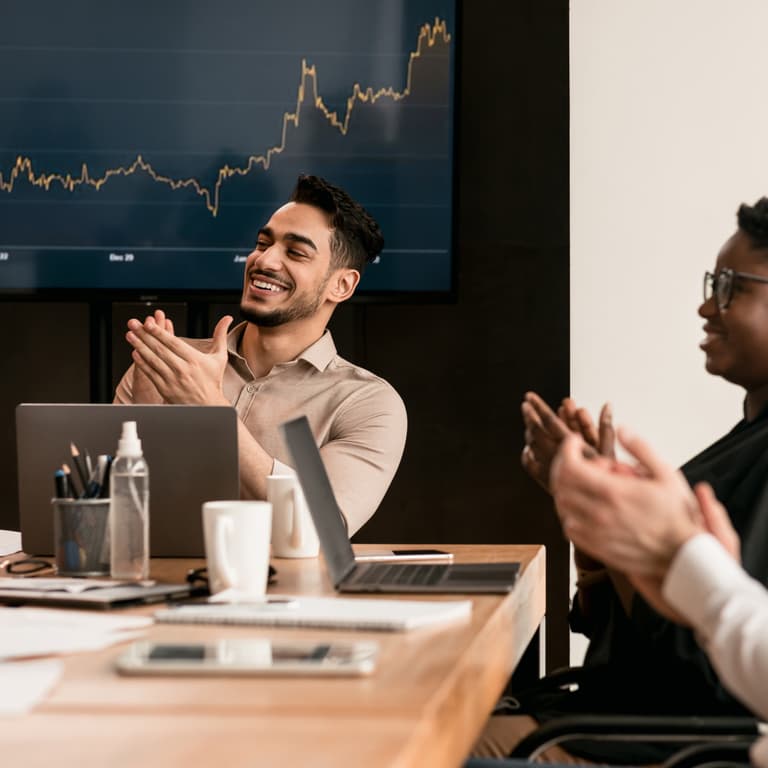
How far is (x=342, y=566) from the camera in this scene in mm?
1635

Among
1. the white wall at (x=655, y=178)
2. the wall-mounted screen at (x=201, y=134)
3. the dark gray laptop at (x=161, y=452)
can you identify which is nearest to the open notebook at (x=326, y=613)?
the dark gray laptop at (x=161, y=452)

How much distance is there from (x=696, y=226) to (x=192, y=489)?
6.85ft

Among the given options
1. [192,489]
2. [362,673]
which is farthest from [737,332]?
[362,673]

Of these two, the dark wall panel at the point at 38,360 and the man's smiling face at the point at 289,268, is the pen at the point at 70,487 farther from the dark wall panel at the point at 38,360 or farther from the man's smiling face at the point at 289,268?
the dark wall panel at the point at 38,360

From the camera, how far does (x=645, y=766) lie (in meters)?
1.53

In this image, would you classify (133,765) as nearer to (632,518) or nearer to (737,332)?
(632,518)

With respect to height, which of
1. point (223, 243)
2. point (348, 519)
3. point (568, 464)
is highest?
point (223, 243)

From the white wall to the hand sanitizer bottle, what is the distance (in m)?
2.00

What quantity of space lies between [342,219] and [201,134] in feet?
1.73

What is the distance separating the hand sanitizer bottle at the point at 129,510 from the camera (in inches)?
63.6

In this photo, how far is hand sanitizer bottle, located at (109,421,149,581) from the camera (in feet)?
5.30

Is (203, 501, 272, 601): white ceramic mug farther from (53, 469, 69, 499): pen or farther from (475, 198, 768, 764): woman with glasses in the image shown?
(475, 198, 768, 764): woman with glasses

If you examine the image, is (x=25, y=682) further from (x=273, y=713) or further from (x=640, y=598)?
(x=640, y=598)

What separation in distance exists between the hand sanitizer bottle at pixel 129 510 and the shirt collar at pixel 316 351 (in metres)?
1.16
